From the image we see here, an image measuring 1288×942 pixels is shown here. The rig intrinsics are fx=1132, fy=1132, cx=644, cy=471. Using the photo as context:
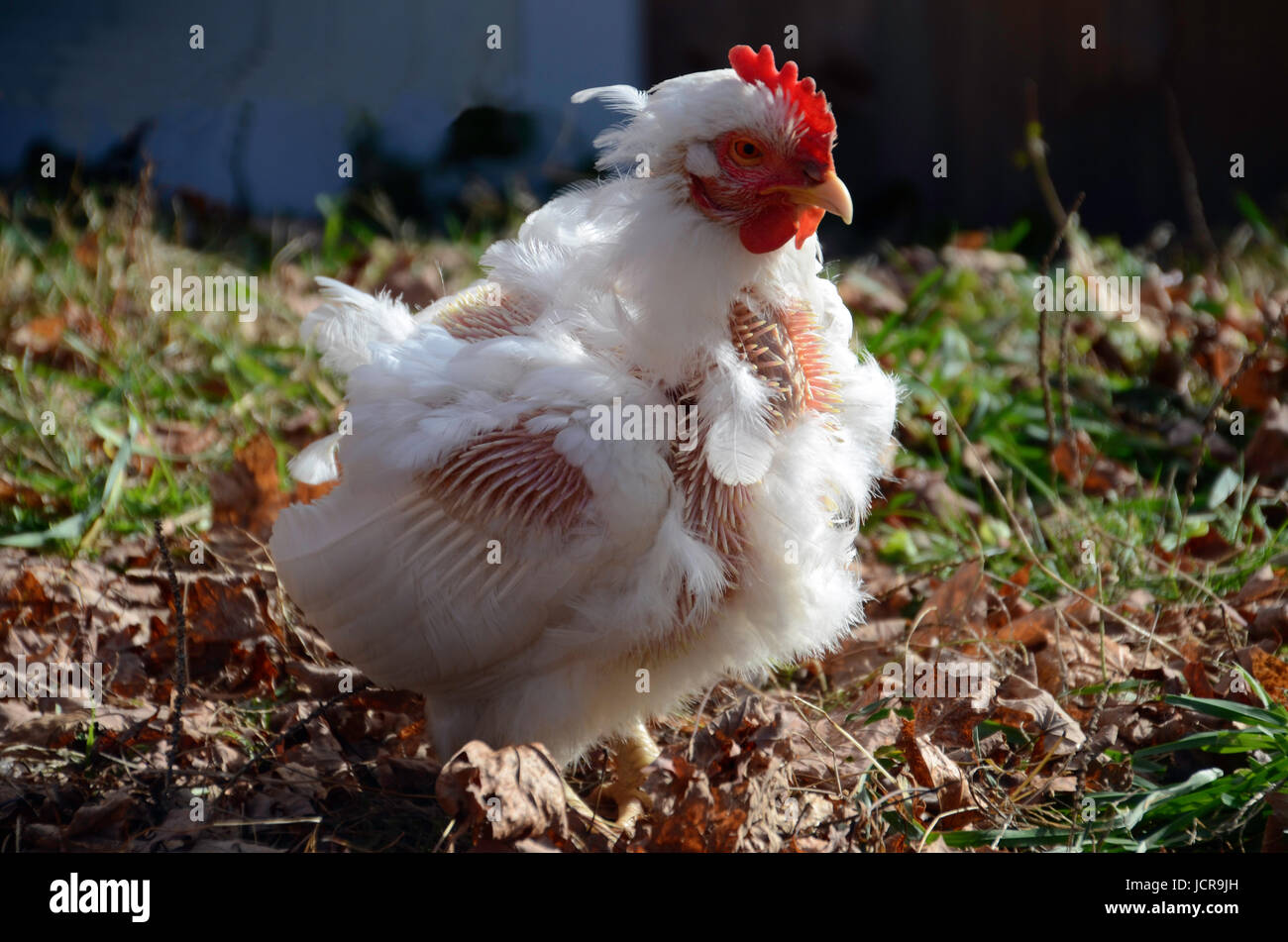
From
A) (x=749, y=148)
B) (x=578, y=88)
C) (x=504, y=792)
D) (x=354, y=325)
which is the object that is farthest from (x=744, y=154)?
(x=578, y=88)

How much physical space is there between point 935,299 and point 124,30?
3858 millimetres

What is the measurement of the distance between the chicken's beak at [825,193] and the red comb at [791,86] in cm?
8

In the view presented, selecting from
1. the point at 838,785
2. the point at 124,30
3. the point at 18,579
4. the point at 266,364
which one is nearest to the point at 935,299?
the point at 266,364

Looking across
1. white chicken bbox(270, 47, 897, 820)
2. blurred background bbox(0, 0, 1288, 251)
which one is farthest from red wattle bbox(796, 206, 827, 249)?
blurred background bbox(0, 0, 1288, 251)

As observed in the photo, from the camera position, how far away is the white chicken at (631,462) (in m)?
2.01

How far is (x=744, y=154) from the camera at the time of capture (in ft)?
6.76

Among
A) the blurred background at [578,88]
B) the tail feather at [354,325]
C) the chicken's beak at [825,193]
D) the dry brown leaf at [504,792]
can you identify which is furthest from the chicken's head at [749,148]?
the blurred background at [578,88]

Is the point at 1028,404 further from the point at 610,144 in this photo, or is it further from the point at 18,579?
the point at 18,579

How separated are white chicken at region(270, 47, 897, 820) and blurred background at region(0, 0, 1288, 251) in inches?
135

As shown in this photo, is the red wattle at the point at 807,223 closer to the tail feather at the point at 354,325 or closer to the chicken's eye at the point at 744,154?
the chicken's eye at the point at 744,154

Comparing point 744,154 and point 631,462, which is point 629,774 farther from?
point 744,154

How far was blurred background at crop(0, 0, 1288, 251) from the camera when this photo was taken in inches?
208

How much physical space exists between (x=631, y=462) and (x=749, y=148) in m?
0.62

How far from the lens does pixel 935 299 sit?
4.61 m
